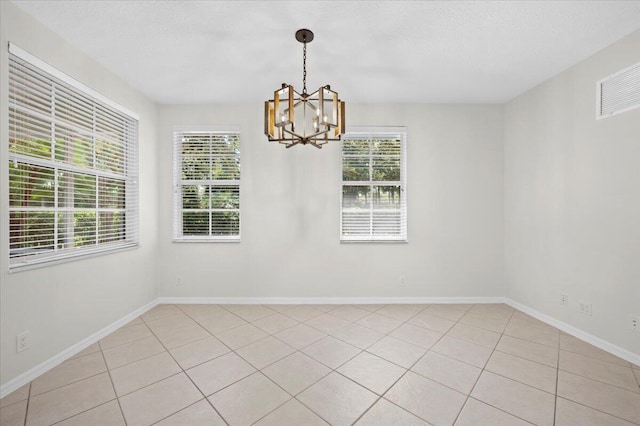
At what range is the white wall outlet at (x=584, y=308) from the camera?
102 inches

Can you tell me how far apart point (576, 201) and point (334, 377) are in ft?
9.59

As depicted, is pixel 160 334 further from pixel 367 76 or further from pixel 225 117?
pixel 367 76

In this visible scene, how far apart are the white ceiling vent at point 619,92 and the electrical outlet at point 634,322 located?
5.76 ft

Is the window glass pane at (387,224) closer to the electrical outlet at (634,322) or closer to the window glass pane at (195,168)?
the electrical outlet at (634,322)

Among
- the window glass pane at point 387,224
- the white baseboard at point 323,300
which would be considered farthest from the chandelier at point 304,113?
the white baseboard at point 323,300

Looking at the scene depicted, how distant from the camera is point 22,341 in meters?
1.96

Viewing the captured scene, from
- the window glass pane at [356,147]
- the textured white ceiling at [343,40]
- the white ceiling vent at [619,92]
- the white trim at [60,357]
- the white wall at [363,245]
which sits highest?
the textured white ceiling at [343,40]

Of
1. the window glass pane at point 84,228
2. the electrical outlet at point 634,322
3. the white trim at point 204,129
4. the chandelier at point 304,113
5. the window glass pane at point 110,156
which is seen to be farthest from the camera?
the white trim at point 204,129

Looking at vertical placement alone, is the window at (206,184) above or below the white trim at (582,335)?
above

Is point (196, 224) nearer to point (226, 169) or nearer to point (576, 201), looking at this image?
point (226, 169)

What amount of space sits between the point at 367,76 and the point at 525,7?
1368 mm

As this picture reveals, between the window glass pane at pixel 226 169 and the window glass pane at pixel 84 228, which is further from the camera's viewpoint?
the window glass pane at pixel 226 169

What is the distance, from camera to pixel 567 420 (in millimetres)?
1597

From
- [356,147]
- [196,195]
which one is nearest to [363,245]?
[356,147]
